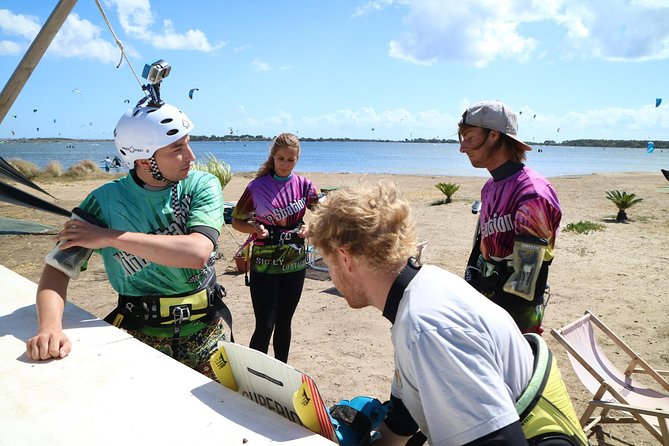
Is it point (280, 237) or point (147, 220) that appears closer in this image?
point (147, 220)

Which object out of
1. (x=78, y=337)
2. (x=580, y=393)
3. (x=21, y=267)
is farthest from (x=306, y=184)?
(x=21, y=267)

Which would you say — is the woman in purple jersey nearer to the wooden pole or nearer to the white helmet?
the white helmet

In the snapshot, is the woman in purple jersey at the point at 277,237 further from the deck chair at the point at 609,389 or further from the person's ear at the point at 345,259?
the person's ear at the point at 345,259

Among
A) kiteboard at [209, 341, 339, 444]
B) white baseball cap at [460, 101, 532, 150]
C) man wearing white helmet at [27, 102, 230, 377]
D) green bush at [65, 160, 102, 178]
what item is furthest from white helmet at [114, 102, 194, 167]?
green bush at [65, 160, 102, 178]

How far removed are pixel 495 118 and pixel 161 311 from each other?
2.06 m

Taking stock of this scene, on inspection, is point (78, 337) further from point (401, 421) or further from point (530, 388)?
point (530, 388)

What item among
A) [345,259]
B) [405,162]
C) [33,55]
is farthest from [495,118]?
[405,162]

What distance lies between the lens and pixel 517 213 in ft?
8.54

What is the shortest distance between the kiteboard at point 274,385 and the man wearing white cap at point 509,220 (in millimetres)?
1492

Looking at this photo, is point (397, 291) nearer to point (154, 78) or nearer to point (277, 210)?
point (154, 78)

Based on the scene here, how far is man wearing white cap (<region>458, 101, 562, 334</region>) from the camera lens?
251cm

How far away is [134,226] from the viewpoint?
217 centimetres

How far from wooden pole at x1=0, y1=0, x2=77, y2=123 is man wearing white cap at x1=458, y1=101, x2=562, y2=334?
406cm

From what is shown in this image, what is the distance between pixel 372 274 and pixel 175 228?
3.64ft
